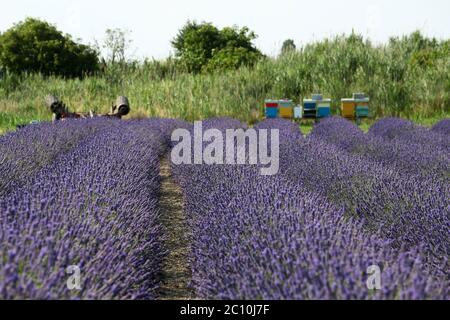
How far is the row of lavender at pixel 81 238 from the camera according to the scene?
176 cm

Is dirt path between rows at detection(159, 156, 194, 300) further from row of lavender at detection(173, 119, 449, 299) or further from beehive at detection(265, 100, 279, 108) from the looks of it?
beehive at detection(265, 100, 279, 108)

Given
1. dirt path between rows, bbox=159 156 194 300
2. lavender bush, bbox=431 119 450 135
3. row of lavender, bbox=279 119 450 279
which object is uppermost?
lavender bush, bbox=431 119 450 135

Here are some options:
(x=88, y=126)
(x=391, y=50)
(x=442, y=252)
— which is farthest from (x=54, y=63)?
(x=442, y=252)

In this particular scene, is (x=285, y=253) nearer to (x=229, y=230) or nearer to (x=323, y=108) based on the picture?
(x=229, y=230)

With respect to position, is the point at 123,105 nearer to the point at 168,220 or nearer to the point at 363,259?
the point at 168,220

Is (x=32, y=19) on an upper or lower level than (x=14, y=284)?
upper

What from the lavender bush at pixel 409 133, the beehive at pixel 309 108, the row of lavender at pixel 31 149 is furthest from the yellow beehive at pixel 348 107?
the row of lavender at pixel 31 149

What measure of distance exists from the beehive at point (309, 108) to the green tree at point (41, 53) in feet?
57.7

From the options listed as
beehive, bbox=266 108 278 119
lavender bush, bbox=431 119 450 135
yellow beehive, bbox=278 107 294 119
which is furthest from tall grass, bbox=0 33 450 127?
lavender bush, bbox=431 119 450 135

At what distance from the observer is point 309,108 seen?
13.1 metres

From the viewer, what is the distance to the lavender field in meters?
1.80

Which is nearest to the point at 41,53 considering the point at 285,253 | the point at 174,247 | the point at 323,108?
the point at 323,108
